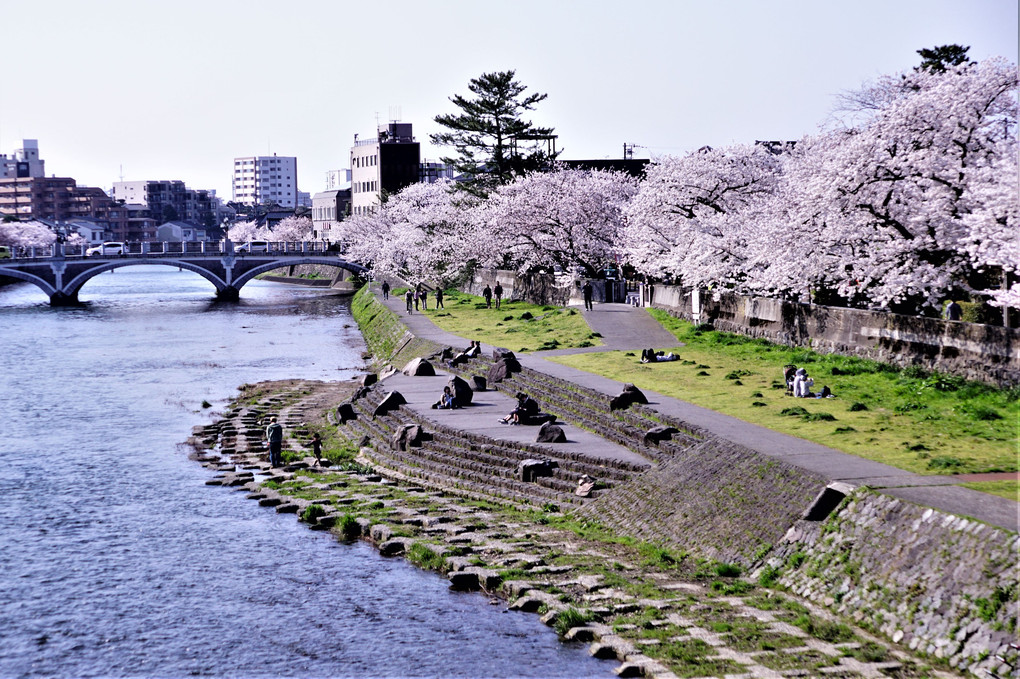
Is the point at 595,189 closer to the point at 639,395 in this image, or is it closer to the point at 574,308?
the point at 574,308

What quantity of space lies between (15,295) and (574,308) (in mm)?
99240

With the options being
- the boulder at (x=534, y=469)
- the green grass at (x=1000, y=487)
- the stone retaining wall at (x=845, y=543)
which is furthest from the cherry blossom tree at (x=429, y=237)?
the green grass at (x=1000, y=487)

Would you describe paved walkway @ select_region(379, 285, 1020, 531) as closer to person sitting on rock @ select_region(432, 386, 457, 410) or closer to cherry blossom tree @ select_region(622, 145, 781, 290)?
person sitting on rock @ select_region(432, 386, 457, 410)

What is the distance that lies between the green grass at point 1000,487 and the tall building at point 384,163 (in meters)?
142

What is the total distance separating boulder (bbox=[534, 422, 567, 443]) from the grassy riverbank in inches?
751

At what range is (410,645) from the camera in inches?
805

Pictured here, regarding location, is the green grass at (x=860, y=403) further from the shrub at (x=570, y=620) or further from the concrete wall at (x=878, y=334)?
the shrub at (x=570, y=620)

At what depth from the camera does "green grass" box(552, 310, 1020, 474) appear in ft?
80.7

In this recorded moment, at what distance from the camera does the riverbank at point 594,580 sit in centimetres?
1784

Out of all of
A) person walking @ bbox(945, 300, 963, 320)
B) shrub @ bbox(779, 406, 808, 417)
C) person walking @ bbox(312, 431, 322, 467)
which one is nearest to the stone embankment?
person walking @ bbox(312, 431, 322, 467)

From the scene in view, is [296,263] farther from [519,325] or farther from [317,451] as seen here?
[317,451]

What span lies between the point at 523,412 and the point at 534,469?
512cm

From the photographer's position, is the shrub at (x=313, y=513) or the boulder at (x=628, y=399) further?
the boulder at (x=628, y=399)

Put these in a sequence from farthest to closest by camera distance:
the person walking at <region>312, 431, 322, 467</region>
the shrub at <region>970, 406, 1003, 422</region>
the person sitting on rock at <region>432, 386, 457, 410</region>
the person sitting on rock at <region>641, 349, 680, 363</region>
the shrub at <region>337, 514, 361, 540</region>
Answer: the person sitting on rock at <region>641, 349, 680, 363</region>, the person sitting on rock at <region>432, 386, 457, 410</region>, the person walking at <region>312, 431, 322, 467</region>, the shrub at <region>337, 514, 361, 540</region>, the shrub at <region>970, 406, 1003, 422</region>
